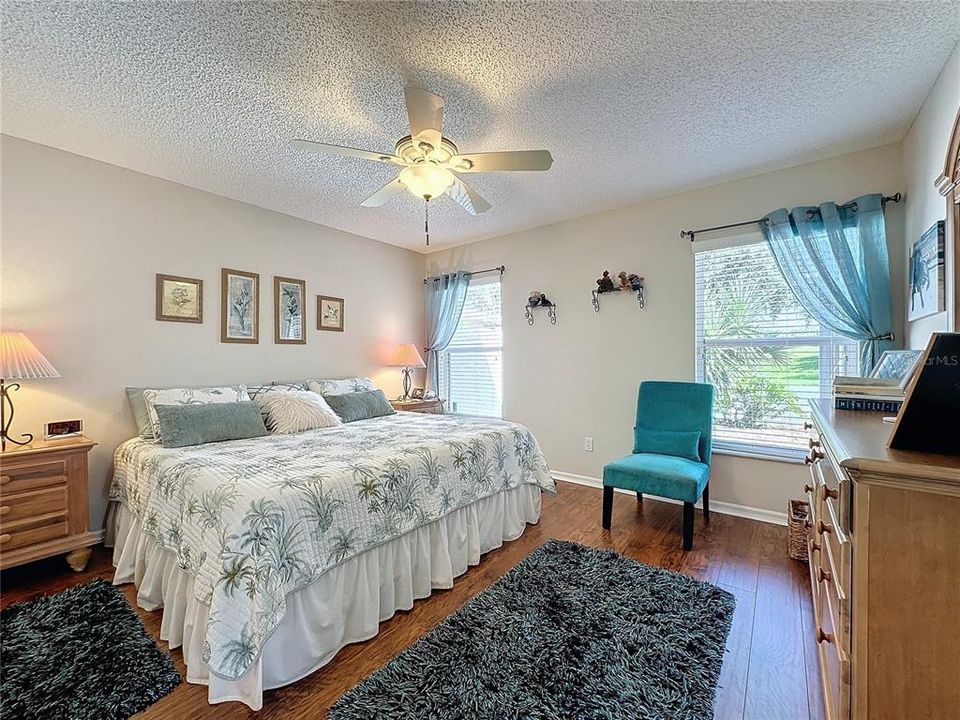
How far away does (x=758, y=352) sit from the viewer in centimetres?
306

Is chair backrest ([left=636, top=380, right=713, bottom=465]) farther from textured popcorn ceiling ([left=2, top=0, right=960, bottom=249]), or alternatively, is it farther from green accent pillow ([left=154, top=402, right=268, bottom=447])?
green accent pillow ([left=154, top=402, right=268, bottom=447])

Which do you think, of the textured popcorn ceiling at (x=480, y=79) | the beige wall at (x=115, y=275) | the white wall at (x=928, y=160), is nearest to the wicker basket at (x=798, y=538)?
the white wall at (x=928, y=160)

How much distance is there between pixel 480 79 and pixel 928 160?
229cm

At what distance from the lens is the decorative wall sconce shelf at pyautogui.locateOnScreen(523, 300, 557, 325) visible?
4098mm

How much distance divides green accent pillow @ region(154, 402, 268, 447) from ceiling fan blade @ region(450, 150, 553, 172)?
7.01 ft

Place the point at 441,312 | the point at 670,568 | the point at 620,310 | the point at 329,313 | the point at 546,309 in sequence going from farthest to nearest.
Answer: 1. the point at 441,312
2. the point at 546,309
3. the point at 329,313
4. the point at 620,310
5. the point at 670,568

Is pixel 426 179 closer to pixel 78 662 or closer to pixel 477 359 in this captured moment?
pixel 78 662

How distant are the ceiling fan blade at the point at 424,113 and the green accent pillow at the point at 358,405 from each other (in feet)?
7.33

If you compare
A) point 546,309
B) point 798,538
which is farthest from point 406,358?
point 798,538

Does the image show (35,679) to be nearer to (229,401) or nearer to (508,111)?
(229,401)

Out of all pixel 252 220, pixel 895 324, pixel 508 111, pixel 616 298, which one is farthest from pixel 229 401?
pixel 895 324

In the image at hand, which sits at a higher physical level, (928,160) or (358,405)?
(928,160)

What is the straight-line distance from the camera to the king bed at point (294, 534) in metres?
1.44

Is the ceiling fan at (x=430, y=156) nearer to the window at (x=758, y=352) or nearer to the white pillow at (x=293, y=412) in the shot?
the white pillow at (x=293, y=412)
